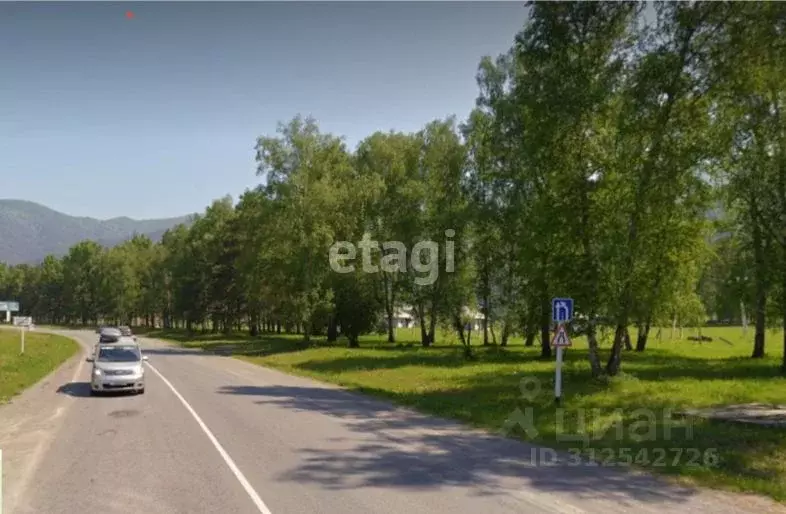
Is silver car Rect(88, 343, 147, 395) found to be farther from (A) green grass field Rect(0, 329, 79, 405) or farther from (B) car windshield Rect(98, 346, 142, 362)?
(A) green grass field Rect(0, 329, 79, 405)

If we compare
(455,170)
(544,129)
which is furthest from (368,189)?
(544,129)

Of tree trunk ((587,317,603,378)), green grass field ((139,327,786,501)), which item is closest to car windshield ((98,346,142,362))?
green grass field ((139,327,786,501))

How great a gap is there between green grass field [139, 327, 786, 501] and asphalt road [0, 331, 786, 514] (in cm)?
142

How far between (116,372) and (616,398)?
1633 centimetres

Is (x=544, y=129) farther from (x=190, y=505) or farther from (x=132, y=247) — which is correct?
(x=132, y=247)

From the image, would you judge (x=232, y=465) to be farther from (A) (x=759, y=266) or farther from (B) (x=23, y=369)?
(A) (x=759, y=266)

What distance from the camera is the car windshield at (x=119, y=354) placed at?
838 inches

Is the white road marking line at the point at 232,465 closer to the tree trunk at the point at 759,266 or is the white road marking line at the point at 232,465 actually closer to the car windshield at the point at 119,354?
Result: the car windshield at the point at 119,354

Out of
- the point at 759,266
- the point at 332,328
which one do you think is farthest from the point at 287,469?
the point at 332,328

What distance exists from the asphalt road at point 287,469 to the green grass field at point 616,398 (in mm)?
1416

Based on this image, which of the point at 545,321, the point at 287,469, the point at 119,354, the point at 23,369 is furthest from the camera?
the point at 545,321

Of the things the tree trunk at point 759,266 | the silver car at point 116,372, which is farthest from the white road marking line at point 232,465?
the tree trunk at point 759,266

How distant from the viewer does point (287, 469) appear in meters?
10.6

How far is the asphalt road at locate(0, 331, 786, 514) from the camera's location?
8.74 metres
